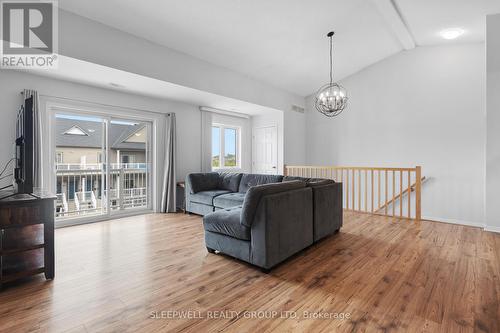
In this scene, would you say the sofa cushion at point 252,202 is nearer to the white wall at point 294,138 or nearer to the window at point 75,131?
the window at point 75,131

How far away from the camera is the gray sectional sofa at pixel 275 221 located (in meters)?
2.48

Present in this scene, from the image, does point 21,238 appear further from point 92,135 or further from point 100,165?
point 92,135

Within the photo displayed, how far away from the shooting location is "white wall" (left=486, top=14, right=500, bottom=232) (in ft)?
12.8

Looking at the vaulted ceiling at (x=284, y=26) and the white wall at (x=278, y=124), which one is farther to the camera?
the white wall at (x=278, y=124)

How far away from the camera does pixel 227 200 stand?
4.44 meters

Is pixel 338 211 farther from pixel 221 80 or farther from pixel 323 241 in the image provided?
pixel 221 80

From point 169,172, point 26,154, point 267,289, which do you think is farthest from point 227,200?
point 26,154

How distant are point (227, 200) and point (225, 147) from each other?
276cm

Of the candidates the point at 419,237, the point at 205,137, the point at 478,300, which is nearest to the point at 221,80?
the point at 205,137

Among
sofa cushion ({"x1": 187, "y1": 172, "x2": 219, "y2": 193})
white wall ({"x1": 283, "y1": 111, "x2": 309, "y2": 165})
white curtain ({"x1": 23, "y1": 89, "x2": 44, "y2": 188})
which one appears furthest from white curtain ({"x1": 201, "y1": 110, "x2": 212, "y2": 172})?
white curtain ({"x1": 23, "y1": 89, "x2": 44, "y2": 188})

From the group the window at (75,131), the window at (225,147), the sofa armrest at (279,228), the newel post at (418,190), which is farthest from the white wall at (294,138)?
the window at (75,131)

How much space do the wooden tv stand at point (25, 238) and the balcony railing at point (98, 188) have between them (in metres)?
2.14

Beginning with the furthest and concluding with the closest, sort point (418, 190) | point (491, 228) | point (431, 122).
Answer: point (431, 122), point (418, 190), point (491, 228)

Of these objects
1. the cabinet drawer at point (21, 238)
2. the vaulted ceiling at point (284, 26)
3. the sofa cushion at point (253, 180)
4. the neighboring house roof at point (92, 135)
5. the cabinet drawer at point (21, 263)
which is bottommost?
the cabinet drawer at point (21, 263)
